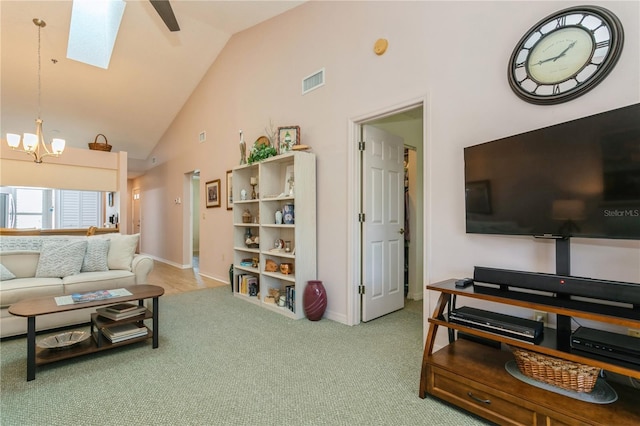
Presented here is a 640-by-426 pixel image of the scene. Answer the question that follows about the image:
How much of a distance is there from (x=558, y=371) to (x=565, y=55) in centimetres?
172

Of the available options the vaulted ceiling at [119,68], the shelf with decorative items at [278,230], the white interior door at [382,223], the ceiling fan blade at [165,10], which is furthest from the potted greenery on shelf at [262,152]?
the vaulted ceiling at [119,68]

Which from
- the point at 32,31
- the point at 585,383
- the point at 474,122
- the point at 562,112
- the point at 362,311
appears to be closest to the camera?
the point at 585,383

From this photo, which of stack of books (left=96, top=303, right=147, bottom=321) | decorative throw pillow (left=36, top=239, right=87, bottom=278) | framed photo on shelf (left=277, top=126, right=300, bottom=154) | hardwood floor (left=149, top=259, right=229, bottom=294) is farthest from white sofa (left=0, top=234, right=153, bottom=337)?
framed photo on shelf (left=277, top=126, right=300, bottom=154)

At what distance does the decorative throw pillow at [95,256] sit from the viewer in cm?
325

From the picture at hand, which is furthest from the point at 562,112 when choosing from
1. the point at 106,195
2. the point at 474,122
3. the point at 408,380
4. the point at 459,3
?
the point at 106,195

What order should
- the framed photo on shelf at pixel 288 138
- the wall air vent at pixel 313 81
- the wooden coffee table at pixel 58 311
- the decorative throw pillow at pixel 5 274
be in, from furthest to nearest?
the framed photo on shelf at pixel 288 138 < the wall air vent at pixel 313 81 < the decorative throw pillow at pixel 5 274 < the wooden coffee table at pixel 58 311

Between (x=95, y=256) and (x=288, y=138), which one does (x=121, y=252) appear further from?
(x=288, y=138)

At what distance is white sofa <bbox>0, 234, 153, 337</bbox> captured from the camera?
8.67 feet

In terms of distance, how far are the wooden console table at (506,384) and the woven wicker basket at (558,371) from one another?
0.08 metres

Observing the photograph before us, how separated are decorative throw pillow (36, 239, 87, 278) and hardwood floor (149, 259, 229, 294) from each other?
141 centimetres

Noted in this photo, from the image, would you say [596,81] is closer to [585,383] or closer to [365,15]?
[585,383]

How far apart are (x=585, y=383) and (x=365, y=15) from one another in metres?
3.18

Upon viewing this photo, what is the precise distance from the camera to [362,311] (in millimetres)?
3074

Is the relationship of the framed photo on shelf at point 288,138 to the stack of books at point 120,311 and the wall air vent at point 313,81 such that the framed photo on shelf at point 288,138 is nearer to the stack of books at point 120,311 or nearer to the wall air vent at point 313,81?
the wall air vent at point 313,81
